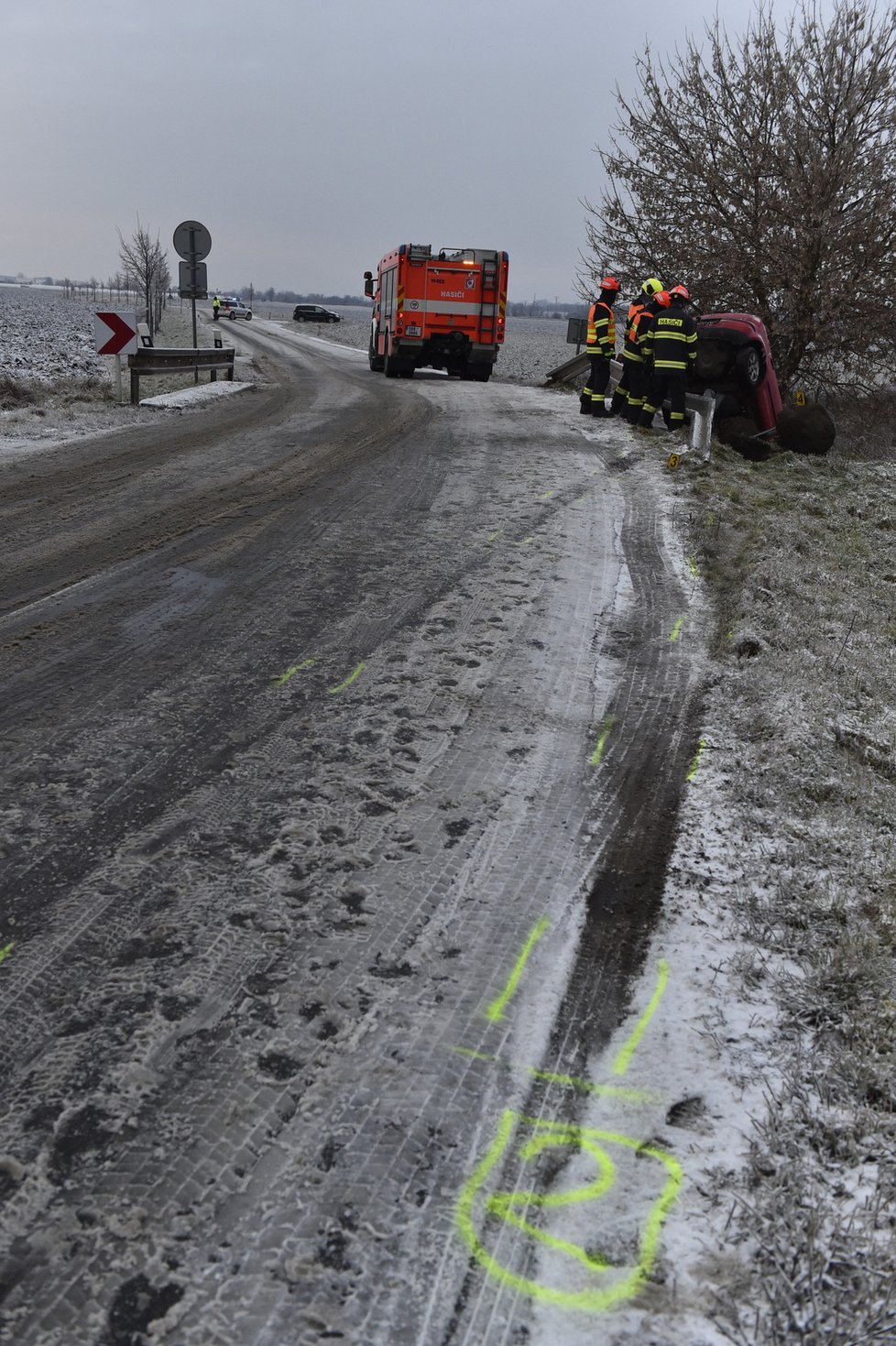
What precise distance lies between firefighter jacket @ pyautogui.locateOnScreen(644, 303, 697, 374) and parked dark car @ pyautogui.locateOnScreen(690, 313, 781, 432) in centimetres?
88

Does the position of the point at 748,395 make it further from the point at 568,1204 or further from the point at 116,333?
the point at 568,1204

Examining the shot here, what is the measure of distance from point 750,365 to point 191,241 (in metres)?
10.8

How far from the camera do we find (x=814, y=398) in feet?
54.7

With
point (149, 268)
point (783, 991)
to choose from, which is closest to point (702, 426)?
point (783, 991)

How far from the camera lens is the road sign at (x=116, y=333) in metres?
12.6

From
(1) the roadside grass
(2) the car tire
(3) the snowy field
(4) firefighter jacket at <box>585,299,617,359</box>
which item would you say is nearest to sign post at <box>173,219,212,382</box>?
(2) the car tire

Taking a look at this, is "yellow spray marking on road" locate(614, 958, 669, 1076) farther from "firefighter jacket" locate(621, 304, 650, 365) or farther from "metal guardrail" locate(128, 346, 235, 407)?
"metal guardrail" locate(128, 346, 235, 407)

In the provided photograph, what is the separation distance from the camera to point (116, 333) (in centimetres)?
1264

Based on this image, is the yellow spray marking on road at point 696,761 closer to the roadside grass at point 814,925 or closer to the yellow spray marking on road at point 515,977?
the roadside grass at point 814,925

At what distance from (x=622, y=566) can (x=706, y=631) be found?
122cm

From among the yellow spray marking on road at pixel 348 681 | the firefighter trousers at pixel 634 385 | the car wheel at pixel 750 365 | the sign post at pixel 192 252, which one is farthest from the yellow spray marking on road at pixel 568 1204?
the sign post at pixel 192 252

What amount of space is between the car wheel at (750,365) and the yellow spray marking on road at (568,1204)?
11.6 metres

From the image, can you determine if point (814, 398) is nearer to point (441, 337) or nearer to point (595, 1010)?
point (441, 337)

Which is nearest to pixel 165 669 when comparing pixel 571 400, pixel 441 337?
pixel 571 400
